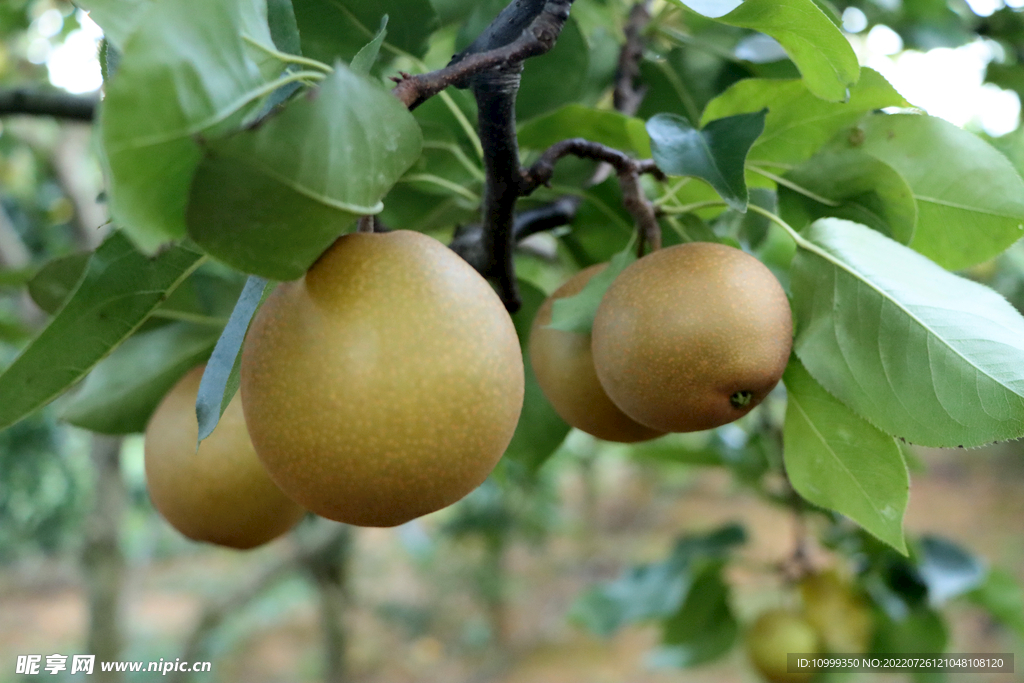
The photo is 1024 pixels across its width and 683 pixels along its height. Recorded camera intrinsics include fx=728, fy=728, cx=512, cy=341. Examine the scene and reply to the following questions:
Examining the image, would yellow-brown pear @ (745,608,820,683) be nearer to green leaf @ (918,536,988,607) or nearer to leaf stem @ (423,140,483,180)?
green leaf @ (918,536,988,607)

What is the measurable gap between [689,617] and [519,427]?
94 centimetres

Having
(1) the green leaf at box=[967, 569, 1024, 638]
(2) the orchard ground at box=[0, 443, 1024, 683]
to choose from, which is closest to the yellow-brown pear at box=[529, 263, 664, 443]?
(1) the green leaf at box=[967, 569, 1024, 638]

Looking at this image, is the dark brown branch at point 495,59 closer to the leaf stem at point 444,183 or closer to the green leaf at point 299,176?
the green leaf at point 299,176

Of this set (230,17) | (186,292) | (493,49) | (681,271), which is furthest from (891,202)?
(186,292)

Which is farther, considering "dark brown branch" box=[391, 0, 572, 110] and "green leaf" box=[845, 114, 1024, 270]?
"green leaf" box=[845, 114, 1024, 270]

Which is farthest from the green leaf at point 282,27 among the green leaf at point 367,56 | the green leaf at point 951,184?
the green leaf at point 951,184

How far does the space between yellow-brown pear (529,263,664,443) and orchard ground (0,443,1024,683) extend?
3.16 meters

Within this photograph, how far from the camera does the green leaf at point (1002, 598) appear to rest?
141 centimetres

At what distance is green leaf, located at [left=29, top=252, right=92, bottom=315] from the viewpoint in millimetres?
631

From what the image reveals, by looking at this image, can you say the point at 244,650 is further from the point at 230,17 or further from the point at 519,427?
the point at 230,17

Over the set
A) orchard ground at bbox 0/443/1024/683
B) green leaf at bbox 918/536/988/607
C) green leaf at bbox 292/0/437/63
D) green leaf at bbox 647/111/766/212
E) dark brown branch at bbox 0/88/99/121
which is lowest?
orchard ground at bbox 0/443/1024/683

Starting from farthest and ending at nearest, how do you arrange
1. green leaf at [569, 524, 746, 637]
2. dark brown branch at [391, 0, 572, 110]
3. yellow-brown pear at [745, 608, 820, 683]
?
1. green leaf at [569, 524, 746, 637]
2. yellow-brown pear at [745, 608, 820, 683]
3. dark brown branch at [391, 0, 572, 110]

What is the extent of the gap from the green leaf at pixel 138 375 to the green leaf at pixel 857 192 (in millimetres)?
515

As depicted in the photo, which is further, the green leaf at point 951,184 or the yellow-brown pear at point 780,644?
the yellow-brown pear at point 780,644
